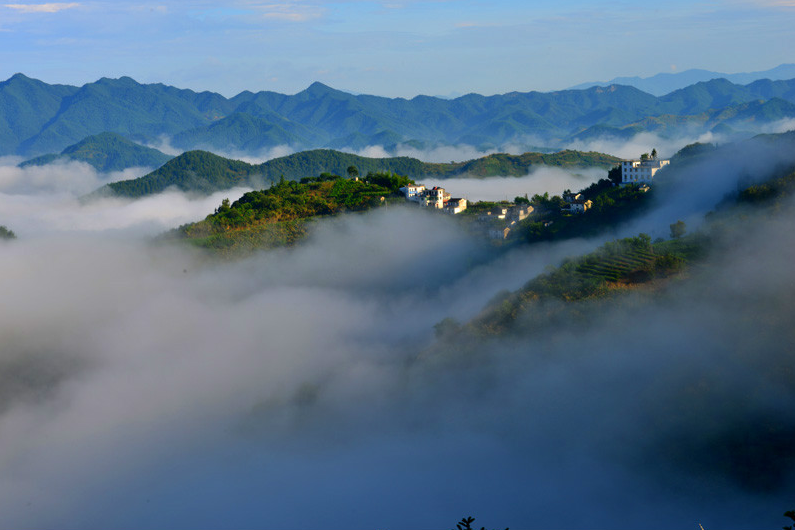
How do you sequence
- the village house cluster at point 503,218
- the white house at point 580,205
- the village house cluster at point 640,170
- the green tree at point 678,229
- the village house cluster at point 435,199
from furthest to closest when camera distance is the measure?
the village house cluster at point 435,199
the village house cluster at point 640,170
the village house cluster at point 503,218
the white house at point 580,205
the green tree at point 678,229

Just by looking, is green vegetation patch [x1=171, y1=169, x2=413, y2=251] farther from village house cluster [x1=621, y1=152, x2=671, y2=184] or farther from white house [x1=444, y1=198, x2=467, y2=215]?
village house cluster [x1=621, y1=152, x2=671, y2=184]

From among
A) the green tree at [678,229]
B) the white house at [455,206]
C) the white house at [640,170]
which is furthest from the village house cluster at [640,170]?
the white house at [455,206]

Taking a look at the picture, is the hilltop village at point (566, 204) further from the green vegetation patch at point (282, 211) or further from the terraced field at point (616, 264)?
the terraced field at point (616, 264)

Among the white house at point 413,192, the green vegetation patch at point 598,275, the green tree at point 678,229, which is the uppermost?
the white house at point 413,192

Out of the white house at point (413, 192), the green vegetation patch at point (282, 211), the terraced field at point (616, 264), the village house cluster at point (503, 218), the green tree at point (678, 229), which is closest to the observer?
the terraced field at point (616, 264)

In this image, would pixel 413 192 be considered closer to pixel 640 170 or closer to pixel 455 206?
pixel 455 206

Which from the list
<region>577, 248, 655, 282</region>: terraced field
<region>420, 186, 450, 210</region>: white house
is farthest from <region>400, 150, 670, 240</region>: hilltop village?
<region>577, 248, 655, 282</region>: terraced field
